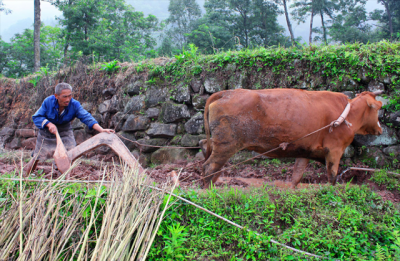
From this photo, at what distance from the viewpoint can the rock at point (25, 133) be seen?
834 centimetres

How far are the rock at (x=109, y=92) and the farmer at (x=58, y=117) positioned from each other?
9.83 feet

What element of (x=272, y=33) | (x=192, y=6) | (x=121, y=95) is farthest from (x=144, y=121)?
(x=192, y=6)

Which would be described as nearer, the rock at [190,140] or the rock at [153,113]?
the rock at [190,140]

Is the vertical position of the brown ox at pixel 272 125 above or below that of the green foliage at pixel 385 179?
A: above

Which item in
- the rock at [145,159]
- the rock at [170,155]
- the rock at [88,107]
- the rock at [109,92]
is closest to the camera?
the rock at [170,155]

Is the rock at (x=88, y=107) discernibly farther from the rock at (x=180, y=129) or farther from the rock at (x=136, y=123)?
the rock at (x=180, y=129)

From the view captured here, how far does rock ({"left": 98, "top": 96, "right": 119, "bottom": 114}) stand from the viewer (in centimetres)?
719

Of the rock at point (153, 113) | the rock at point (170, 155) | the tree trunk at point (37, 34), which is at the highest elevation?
the tree trunk at point (37, 34)

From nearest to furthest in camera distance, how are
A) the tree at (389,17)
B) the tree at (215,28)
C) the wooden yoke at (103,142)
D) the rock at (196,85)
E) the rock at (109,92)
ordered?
the wooden yoke at (103,142)
the rock at (196,85)
the rock at (109,92)
the tree at (389,17)
the tree at (215,28)

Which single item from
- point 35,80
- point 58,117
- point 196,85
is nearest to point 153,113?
point 196,85

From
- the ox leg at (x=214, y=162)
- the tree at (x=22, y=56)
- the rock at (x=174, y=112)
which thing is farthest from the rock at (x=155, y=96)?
the tree at (x=22, y=56)

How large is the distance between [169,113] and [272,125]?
3.18 m

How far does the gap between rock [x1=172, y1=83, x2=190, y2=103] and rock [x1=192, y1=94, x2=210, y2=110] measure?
189 mm

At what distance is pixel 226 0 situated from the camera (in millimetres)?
24359
